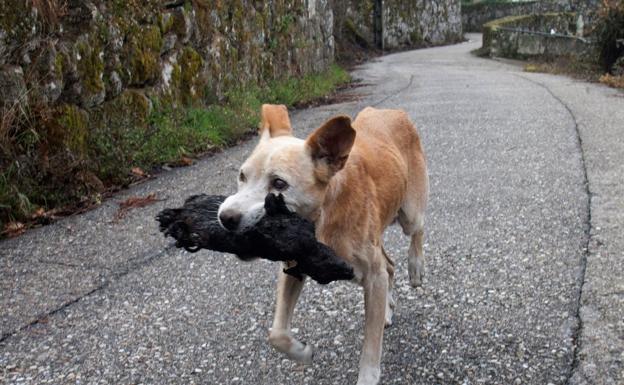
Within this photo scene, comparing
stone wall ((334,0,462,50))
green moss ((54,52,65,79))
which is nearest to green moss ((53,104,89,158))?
green moss ((54,52,65,79))

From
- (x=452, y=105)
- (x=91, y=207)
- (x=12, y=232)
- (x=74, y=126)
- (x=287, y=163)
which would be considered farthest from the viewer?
(x=452, y=105)

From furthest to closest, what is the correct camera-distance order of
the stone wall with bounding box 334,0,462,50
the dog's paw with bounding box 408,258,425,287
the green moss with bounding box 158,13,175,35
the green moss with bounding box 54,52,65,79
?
the stone wall with bounding box 334,0,462,50
the green moss with bounding box 158,13,175,35
the green moss with bounding box 54,52,65,79
the dog's paw with bounding box 408,258,425,287

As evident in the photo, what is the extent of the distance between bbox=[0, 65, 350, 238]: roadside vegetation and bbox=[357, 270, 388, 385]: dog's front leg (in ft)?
11.7

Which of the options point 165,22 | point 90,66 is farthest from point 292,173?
point 165,22

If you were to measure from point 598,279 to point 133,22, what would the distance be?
6043 millimetres

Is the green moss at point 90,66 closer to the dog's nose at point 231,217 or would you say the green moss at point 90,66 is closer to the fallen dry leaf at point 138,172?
the fallen dry leaf at point 138,172

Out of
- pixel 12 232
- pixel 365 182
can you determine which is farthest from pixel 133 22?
pixel 365 182

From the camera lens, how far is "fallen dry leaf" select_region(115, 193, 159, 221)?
6410mm

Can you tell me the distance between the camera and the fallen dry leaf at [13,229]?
580 centimetres

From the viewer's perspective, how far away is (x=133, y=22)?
8438 mm

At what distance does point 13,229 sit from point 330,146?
364 centimetres

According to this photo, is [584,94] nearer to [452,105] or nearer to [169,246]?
[452,105]

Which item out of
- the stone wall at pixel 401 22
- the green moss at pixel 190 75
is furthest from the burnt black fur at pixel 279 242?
the stone wall at pixel 401 22

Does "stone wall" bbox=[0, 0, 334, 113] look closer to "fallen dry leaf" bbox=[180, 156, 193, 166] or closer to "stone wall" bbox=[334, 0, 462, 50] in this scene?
"fallen dry leaf" bbox=[180, 156, 193, 166]
